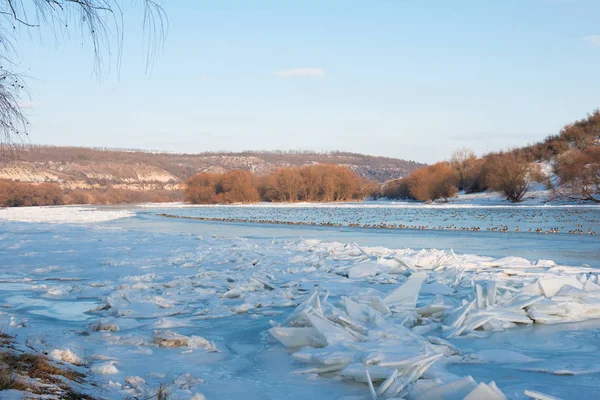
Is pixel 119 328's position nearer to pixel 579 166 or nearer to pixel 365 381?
pixel 365 381

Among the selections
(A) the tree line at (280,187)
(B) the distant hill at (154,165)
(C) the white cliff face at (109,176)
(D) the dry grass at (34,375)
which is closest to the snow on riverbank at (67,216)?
(D) the dry grass at (34,375)

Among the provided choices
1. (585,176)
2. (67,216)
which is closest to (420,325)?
(67,216)

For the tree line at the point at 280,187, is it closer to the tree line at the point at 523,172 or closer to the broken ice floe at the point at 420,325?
the tree line at the point at 523,172

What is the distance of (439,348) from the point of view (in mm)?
4770

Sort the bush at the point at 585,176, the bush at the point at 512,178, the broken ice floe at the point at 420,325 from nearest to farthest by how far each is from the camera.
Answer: the broken ice floe at the point at 420,325 → the bush at the point at 585,176 → the bush at the point at 512,178

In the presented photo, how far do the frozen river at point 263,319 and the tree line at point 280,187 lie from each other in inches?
2320

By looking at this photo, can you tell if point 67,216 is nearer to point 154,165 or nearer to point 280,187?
point 280,187

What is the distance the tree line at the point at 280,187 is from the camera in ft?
236

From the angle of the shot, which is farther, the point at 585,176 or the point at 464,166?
the point at 464,166

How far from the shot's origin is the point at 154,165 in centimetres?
14600

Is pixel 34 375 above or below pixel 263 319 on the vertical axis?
above

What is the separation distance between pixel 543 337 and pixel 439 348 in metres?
1.30

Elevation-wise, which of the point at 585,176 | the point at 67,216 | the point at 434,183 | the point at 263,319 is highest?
the point at 585,176

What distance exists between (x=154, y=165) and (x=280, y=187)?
81570 mm
